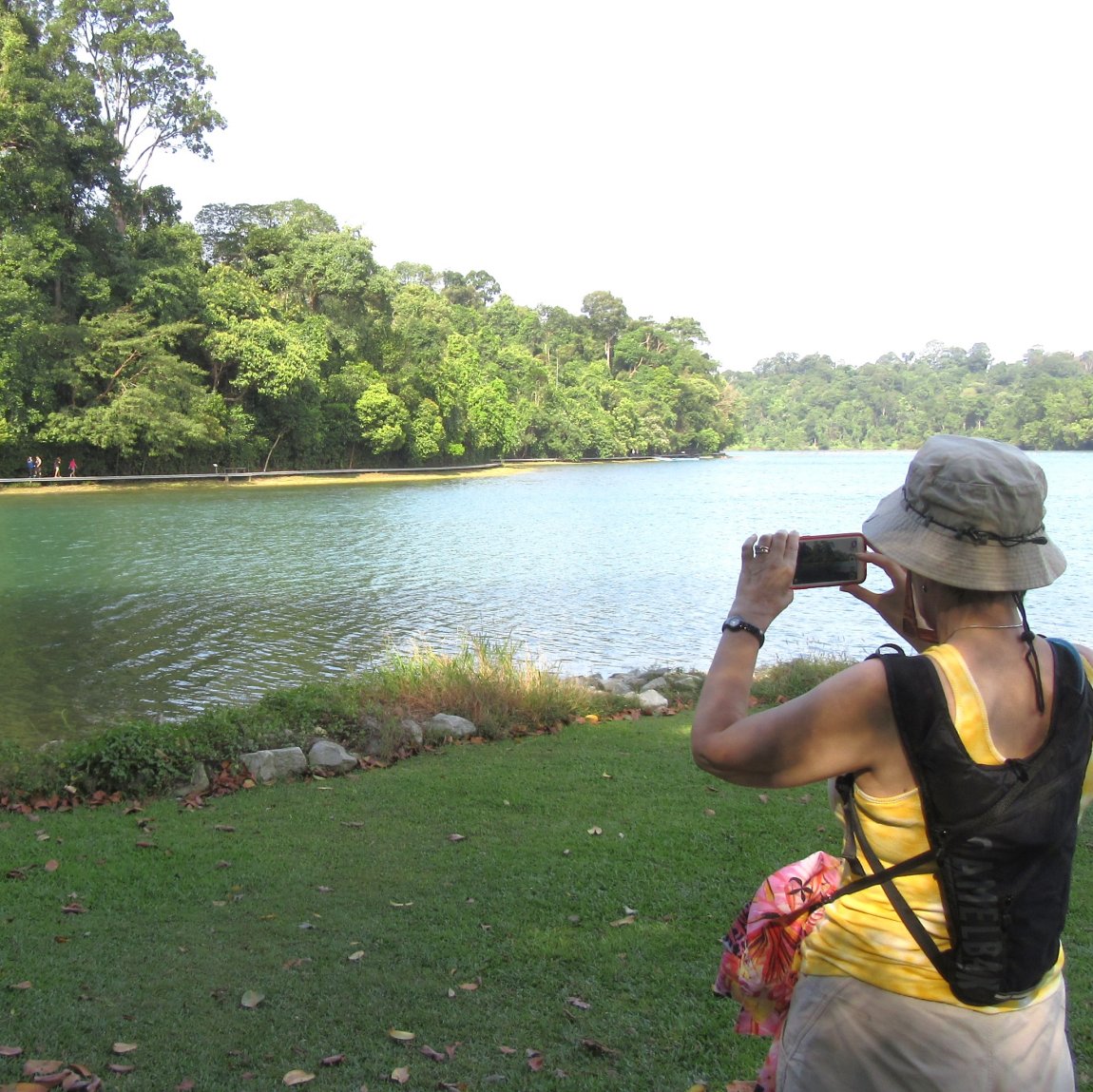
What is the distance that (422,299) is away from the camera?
81312 millimetres

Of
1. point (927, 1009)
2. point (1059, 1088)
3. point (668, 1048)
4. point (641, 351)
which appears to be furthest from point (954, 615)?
point (641, 351)

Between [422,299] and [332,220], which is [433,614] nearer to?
[332,220]

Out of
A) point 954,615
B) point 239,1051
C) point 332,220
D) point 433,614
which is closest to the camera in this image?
point 954,615

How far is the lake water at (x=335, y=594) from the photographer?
1328 cm

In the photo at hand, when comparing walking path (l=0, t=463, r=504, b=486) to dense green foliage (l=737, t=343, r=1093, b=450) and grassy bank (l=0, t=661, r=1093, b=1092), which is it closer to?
grassy bank (l=0, t=661, r=1093, b=1092)

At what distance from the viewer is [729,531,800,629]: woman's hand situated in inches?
78.0

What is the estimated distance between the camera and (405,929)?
452 cm

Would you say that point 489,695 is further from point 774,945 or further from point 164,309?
point 164,309

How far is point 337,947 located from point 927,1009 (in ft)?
10.5

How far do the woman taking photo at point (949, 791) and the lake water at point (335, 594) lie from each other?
991 cm

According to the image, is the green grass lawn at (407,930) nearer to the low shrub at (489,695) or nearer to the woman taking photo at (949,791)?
the low shrub at (489,695)

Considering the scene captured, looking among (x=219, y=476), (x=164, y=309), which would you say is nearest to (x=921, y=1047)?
(x=164, y=309)

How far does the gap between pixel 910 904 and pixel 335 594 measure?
18693mm

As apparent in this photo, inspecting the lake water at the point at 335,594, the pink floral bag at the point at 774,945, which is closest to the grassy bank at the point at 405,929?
the pink floral bag at the point at 774,945
